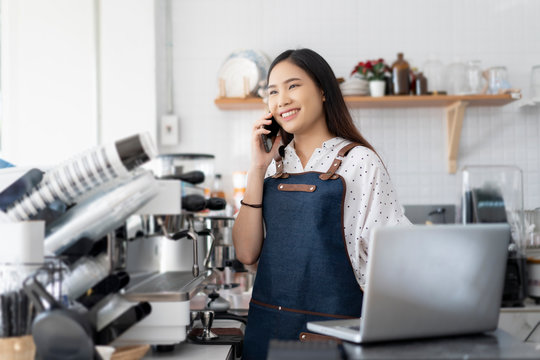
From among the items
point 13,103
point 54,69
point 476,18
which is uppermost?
point 476,18

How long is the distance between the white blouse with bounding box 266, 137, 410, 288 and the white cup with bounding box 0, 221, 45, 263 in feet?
2.71

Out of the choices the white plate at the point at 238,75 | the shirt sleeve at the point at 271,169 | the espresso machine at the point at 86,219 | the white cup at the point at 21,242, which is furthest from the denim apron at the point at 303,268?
the white plate at the point at 238,75

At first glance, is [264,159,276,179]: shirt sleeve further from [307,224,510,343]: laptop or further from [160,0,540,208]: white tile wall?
[160,0,540,208]: white tile wall

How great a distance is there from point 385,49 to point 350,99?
48 cm

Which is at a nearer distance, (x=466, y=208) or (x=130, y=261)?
(x=130, y=261)

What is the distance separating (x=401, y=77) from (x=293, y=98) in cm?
167

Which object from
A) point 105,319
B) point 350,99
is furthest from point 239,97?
point 105,319

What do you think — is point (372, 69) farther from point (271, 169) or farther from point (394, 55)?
point (271, 169)

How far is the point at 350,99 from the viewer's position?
122 inches

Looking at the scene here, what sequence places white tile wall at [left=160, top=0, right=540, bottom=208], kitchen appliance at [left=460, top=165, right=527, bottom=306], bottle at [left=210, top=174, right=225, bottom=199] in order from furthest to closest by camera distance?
white tile wall at [left=160, top=0, right=540, bottom=208], bottle at [left=210, top=174, right=225, bottom=199], kitchen appliance at [left=460, top=165, right=527, bottom=306]

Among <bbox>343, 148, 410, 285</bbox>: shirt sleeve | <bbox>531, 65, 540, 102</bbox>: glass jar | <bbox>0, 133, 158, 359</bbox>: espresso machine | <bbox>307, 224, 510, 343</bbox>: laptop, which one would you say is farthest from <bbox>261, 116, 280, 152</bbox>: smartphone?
<bbox>531, 65, 540, 102</bbox>: glass jar

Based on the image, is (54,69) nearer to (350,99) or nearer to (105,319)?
(350,99)

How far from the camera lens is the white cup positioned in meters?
0.96

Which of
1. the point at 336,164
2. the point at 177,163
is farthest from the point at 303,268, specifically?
the point at 177,163
